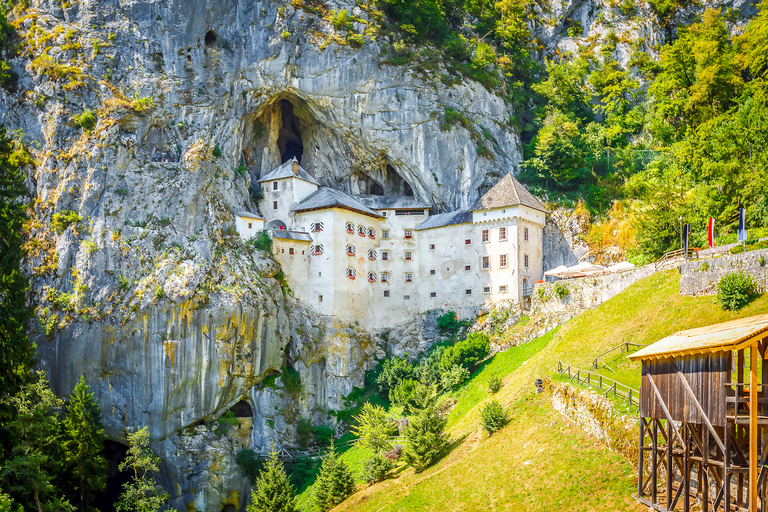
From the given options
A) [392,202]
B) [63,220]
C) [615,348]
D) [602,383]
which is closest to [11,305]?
[63,220]

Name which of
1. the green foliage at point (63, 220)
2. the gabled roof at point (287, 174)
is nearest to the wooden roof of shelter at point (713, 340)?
the gabled roof at point (287, 174)

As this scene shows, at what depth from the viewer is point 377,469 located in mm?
44156

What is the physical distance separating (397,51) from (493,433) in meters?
40.8

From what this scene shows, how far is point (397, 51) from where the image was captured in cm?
6719

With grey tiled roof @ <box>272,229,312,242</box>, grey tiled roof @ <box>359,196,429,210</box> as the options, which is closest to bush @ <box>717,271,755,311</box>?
grey tiled roof @ <box>359,196,429,210</box>

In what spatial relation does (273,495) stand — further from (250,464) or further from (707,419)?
(707,419)

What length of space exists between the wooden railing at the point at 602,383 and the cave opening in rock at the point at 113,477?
36865 mm

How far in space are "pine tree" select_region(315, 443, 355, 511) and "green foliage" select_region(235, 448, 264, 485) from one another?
1300cm

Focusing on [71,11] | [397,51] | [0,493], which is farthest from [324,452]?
[71,11]

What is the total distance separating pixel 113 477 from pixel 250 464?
1215 cm

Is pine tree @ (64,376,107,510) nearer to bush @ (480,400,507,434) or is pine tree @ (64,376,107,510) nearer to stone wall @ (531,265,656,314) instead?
bush @ (480,400,507,434)

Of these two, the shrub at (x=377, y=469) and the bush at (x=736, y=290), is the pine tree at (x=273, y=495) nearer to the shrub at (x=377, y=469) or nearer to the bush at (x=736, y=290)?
the shrub at (x=377, y=469)

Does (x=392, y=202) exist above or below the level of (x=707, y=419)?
above

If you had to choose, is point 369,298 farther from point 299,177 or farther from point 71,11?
point 71,11
